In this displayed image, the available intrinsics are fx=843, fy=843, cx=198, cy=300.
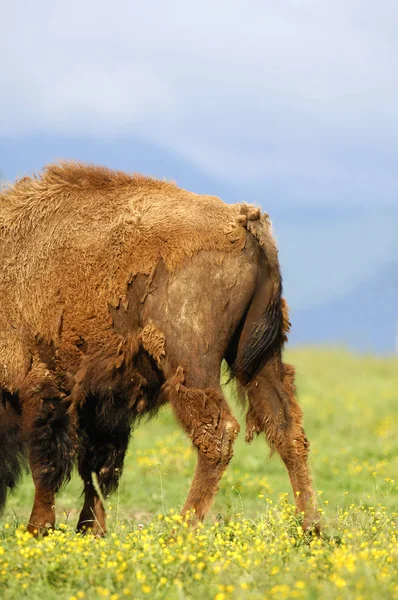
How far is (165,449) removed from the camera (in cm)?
1152

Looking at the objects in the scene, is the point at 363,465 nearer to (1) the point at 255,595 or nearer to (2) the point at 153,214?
(2) the point at 153,214

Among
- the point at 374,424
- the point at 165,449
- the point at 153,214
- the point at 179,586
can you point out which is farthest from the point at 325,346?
the point at 179,586

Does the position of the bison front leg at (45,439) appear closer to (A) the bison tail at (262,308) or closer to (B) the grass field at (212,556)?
(B) the grass field at (212,556)

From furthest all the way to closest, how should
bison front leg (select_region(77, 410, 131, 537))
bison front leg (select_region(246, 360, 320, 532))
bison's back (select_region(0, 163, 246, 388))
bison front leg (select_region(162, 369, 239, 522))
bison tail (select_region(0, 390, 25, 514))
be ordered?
bison front leg (select_region(77, 410, 131, 537)), bison tail (select_region(0, 390, 25, 514)), bison front leg (select_region(246, 360, 320, 532)), bison's back (select_region(0, 163, 246, 388)), bison front leg (select_region(162, 369, 239, 522))

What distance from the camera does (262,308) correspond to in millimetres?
5883

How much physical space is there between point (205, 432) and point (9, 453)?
1.67 metres

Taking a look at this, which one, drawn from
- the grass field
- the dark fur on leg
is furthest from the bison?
the grass field

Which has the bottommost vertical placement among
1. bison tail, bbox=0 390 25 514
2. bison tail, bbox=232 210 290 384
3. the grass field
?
the grass field

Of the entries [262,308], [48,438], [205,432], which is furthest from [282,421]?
[48,438]

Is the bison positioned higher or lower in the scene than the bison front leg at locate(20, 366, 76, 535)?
higher

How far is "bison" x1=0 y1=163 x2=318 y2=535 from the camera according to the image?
5668mm

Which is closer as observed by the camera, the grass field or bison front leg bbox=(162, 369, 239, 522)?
the grass field

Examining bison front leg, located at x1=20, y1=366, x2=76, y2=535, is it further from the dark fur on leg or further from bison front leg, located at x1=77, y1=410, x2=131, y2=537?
bison front leg, located at x1=77, y1=410, x2=131, y2=537

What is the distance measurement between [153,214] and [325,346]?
70.3 ft
